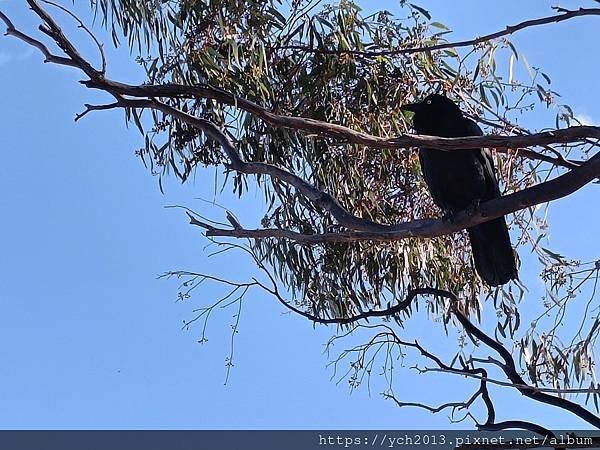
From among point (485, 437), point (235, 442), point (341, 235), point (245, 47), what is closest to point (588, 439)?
point (485, 437)

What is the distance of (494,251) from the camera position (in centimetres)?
296

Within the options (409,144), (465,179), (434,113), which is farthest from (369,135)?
(434,113)

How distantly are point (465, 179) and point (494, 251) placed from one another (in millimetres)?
267

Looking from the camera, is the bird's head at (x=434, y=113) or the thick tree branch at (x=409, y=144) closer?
the thick tree branch at (x=409, y=144)

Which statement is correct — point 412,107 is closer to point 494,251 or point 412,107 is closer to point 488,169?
point 488,169

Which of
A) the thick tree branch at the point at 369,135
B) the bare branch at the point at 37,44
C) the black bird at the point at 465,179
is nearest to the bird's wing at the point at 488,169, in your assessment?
the black bird at the point at 465,179

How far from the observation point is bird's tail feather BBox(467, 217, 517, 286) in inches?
116

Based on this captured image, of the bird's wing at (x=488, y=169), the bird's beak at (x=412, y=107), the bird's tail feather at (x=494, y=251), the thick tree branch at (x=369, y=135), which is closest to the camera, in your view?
the thick tree branch at (x=369, y=135)

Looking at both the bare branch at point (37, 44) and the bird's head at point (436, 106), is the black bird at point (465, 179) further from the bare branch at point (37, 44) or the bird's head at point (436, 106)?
the bare branch at point (37, 44)

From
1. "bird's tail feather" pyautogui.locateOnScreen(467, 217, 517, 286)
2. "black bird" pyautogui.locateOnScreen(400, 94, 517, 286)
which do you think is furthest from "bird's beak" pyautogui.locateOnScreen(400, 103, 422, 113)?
"bird's tail feather" pyautogui.locateOnScreen(467, 217, 517, 286)

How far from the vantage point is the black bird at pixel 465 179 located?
2.95m

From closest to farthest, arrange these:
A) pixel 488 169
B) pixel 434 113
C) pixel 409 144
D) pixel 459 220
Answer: pixel 409 144
pixel 459 220
pixel 488 169
pixel 434 113

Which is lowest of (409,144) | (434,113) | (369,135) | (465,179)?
(409,144)

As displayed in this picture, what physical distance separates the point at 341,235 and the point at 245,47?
0.88 metres
